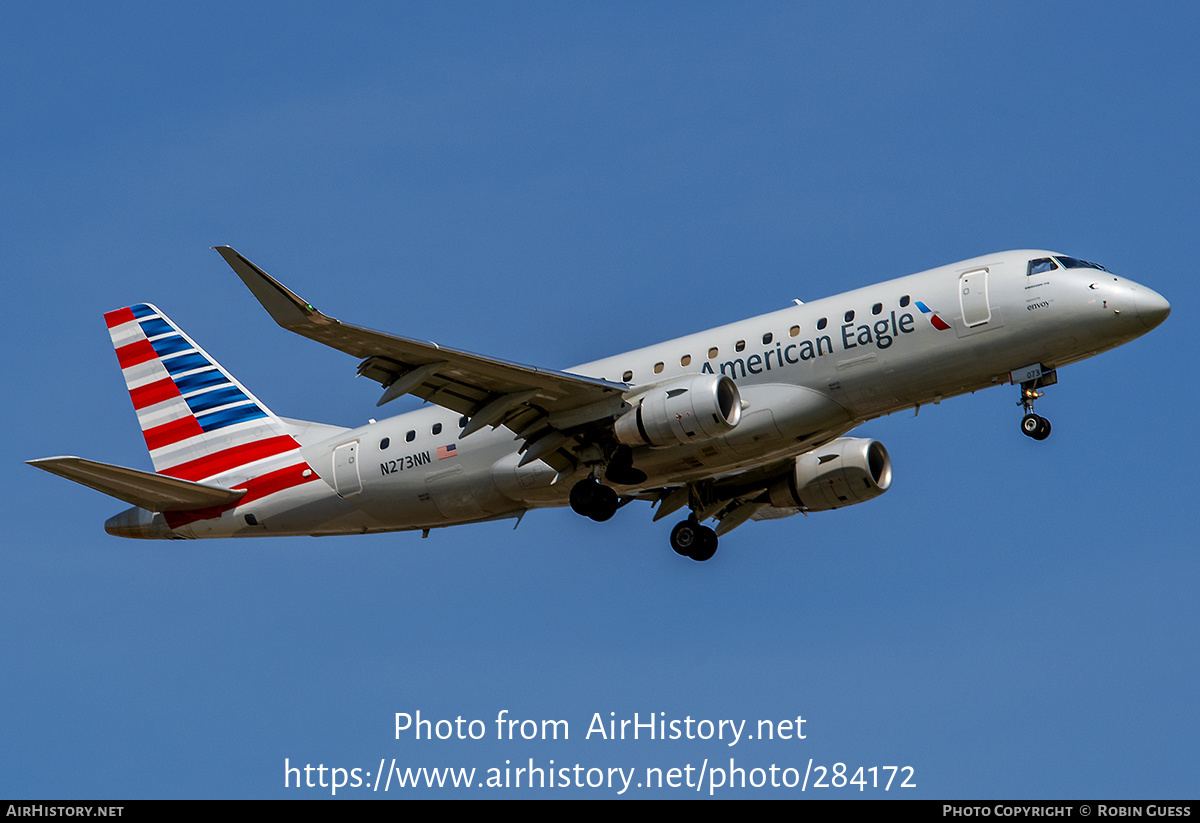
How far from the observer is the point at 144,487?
38.0 m

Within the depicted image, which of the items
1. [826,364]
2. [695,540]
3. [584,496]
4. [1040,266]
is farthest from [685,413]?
[1040,266]

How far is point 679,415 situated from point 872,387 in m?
4.29

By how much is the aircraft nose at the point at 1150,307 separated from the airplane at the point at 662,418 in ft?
0.15

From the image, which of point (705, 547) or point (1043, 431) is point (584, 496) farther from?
point (1043, 431)

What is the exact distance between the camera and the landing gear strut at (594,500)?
116 feet

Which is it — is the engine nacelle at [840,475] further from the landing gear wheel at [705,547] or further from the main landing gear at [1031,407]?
the main landing gear at [1031,407]

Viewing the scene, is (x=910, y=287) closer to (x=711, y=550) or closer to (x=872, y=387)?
(x=872, y=387)

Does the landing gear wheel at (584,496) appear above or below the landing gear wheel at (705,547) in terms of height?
below

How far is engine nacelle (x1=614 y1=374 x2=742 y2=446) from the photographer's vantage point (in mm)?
33188

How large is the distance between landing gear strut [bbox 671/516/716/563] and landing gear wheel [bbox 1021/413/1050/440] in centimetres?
942

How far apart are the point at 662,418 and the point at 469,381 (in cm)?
435

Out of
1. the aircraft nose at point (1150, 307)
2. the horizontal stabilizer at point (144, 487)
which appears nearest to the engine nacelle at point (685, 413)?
the aircraft nose at point (1150, 307)

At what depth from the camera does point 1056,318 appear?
32.8 meters
